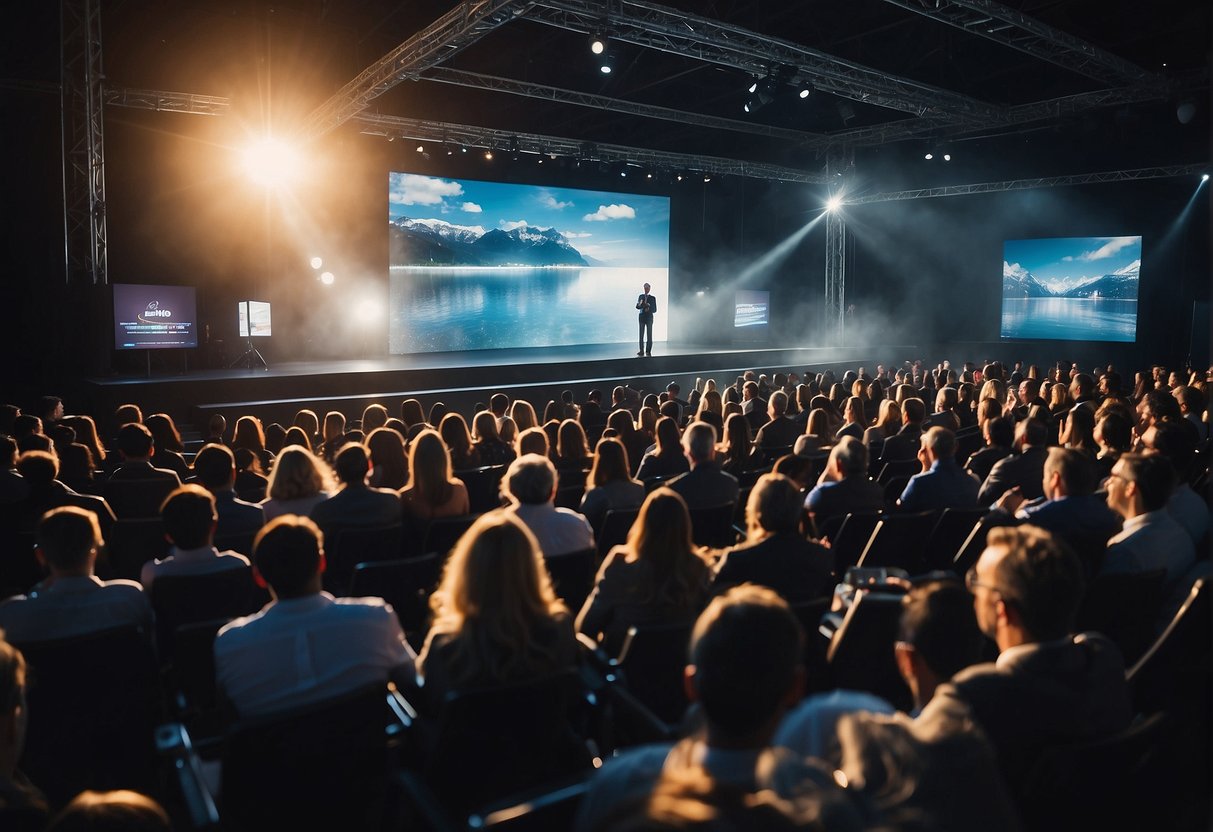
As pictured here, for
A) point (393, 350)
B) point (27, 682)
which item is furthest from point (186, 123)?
point (27, 682)

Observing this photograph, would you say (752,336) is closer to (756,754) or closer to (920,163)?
(920,163)

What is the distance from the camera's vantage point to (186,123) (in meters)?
14.6

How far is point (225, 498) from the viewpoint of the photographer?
452cm

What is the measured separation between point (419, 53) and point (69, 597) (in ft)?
32.4

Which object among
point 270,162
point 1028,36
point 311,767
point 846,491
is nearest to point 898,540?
point 846,491

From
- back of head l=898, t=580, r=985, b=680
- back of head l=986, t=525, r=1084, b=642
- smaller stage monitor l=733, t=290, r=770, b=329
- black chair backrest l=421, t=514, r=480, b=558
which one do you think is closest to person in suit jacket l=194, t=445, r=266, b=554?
black chair backrest l=421, t=514, r=480, b=558

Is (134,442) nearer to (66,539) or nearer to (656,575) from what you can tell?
(66,539)

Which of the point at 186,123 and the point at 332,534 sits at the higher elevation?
the point at 186,123

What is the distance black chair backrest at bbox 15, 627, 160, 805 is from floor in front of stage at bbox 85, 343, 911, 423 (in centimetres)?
994

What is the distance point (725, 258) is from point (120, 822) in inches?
868

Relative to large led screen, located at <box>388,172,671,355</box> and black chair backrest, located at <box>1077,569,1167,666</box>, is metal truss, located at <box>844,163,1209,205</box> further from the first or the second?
black chair backrest, located at <box>1077,569,1167,666</box>

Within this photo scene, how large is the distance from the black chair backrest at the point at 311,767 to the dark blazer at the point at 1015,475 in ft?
14.4

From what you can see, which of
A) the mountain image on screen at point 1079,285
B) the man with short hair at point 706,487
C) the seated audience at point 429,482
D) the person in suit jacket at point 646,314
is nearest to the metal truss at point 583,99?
the person in suit jacket at point 646,314

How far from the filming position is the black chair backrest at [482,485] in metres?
5.95
